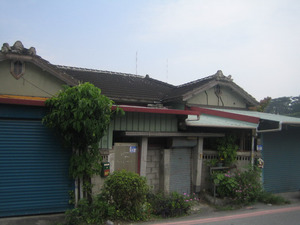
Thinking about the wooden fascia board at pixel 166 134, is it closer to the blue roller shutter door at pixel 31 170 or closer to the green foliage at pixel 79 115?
the green foliage at pixel 79 115

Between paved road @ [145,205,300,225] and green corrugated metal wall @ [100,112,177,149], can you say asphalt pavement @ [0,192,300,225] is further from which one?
green corrugated metal wall @ [100,112,177,149]

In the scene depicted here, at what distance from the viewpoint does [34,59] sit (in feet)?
27.3

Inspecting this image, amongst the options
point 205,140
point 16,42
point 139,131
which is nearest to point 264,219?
point 205,140

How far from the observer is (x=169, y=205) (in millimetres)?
6996

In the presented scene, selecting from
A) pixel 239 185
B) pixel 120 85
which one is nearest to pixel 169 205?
pixel 239 185

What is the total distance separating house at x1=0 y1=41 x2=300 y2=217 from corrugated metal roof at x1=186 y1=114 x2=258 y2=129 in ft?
0.12

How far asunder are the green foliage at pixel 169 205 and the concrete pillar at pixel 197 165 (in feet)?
4.51

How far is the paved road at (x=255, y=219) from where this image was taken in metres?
6.36

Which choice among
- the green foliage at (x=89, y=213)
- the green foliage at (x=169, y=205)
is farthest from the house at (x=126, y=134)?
the green foliage at (x=169, y=205)

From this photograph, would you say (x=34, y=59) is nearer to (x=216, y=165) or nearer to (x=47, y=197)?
(x=47, y=197)

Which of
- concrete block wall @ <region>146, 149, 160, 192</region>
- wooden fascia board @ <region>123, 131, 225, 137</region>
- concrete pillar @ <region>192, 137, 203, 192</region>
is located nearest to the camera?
wooden fascia board @ <region>123, 131, 225, 137</region>

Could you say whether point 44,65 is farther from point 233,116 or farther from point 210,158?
point 233,116

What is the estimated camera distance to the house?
19.9 feet

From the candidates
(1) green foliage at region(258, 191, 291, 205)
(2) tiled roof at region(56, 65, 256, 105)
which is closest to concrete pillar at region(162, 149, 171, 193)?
(2) tiled roof at region(56, 65, 256, 105)
